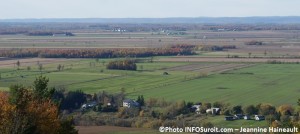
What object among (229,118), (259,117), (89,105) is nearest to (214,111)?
(229,118)

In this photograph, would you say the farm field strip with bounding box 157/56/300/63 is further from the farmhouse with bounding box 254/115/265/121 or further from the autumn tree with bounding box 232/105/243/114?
the farmhouse with bounding box 254/115/265/121

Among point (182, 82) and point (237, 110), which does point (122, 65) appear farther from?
point (237, 110)

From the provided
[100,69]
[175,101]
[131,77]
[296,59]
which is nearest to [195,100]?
[175,101]

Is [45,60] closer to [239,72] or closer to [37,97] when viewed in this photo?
[239,72]

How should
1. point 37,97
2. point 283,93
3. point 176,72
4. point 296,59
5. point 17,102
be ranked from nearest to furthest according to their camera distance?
point 17,102, point 37,97, point 283,93, point 176,72, point 296,59

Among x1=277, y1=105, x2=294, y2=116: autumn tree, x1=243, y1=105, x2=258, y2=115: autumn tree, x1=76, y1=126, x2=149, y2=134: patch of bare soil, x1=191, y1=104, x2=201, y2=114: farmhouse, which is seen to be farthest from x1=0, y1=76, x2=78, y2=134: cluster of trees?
x1=191, y1=104, x2=201, y2=114: farmhouse

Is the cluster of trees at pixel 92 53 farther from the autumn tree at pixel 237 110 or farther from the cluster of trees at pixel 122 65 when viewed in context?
the autumn tree at pixel 237 110
